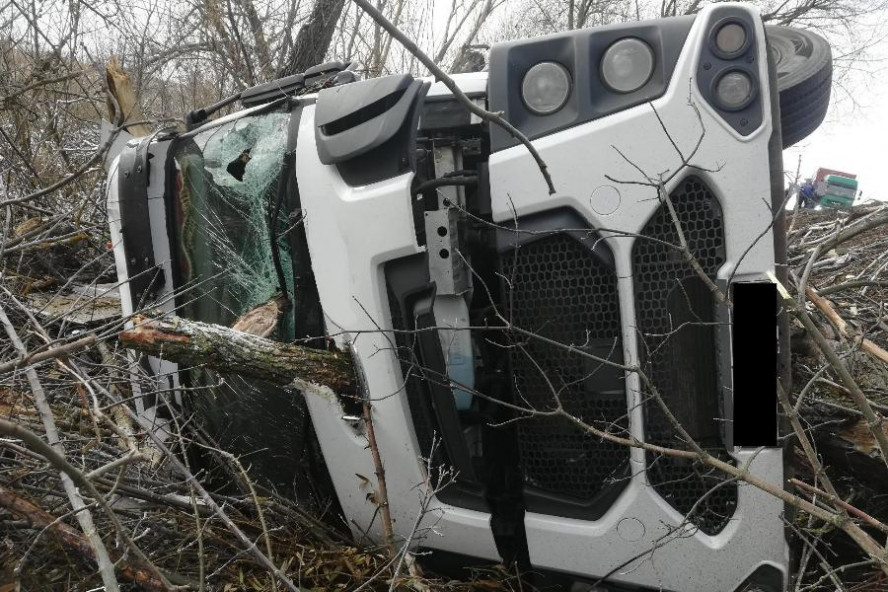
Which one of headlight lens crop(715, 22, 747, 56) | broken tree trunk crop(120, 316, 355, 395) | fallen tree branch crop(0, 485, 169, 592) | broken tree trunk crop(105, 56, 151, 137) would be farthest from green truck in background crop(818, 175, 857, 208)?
fallen tree branch crop(0, 485, 169, 592)

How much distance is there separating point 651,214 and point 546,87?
0.43m

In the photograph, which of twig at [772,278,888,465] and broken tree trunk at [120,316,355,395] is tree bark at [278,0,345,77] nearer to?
broken tree trunk at [120,316,355,395]

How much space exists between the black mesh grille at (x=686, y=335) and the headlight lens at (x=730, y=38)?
1.05 feet

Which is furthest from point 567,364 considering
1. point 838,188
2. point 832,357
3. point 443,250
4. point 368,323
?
point 838,188

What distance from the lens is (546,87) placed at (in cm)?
193

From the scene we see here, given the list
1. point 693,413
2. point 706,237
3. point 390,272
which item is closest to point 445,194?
point 390,272

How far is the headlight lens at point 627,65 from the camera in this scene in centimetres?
184

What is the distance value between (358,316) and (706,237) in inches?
37.9

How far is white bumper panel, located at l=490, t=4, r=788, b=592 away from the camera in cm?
177

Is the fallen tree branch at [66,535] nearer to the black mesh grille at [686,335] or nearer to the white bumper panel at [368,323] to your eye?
the white bumper panel at [368,323]

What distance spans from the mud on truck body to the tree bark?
5.71 meters

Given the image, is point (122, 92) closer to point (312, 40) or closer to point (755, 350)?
point (312, 40)

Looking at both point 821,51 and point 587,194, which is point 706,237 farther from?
point 821,51

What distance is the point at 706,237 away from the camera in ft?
6.02
